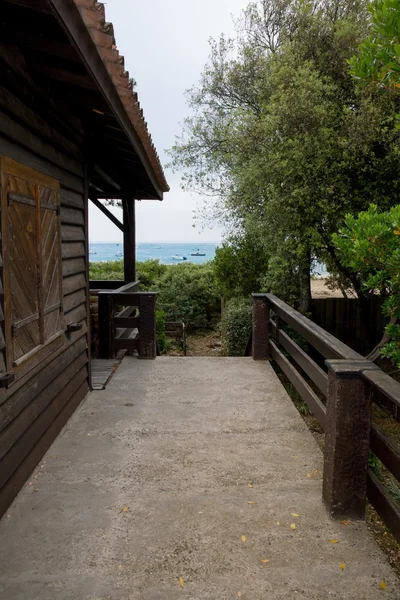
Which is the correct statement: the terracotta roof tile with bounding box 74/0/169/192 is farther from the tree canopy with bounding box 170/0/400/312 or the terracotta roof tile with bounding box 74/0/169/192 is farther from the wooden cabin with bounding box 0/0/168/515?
the tree canopy with bounding box 170/0/400/312

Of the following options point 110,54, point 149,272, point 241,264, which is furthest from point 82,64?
point 149,272

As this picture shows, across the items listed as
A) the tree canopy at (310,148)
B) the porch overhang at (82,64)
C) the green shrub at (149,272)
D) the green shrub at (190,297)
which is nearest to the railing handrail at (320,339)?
the porch overhang at (82,64)

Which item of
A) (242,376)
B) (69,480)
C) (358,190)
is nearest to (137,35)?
(358,190)

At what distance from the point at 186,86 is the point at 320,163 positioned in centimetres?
801

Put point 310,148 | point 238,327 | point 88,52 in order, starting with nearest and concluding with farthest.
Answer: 1. point 88,52
2. point 310,148
3. point 238,327

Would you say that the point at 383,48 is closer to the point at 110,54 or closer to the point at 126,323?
the point at 110,54

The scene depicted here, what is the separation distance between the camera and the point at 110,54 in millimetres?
2719

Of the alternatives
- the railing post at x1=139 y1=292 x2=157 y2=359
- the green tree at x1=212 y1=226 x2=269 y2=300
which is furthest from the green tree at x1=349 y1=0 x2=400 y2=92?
the green tree at x1=212 y1=226 x2=269 y2=300

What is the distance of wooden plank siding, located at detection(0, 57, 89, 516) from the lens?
9.41 feet

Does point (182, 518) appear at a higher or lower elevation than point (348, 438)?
lower

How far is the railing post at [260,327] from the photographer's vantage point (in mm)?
6312

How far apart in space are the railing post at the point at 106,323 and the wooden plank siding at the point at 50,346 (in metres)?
1.27

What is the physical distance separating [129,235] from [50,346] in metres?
4.99

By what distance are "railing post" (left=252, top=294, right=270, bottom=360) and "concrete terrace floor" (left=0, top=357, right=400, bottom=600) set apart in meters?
1.91
